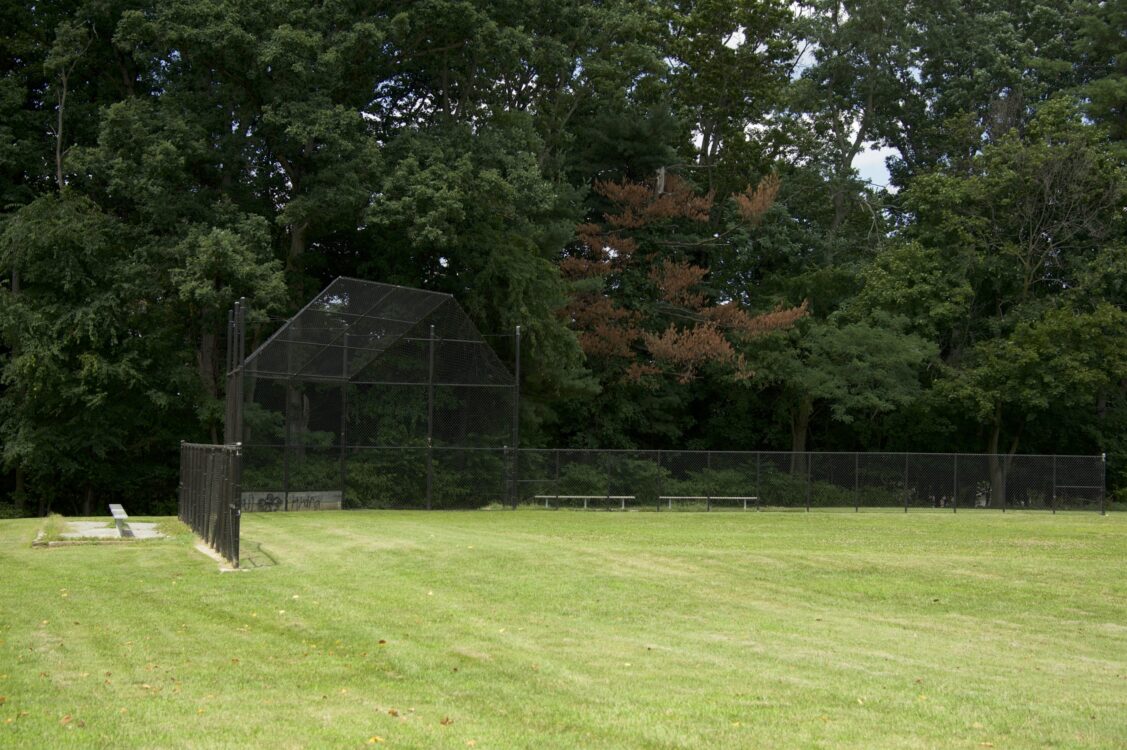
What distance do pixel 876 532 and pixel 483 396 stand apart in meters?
9.37

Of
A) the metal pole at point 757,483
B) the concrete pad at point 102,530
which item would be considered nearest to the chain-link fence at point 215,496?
the concrete pad at point 102,530

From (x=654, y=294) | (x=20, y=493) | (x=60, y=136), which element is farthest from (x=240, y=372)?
(x=654, y=294)

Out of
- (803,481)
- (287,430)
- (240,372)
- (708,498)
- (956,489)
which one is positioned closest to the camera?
(240,372)

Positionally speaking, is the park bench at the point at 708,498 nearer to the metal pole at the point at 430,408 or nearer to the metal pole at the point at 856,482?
the metal pole at the point at 856,482

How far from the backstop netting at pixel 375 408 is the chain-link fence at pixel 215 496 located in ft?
11.6

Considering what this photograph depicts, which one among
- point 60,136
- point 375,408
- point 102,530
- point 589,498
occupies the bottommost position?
point 102,530

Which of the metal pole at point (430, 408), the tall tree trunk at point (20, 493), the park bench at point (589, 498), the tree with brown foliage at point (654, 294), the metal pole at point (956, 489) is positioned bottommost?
the tall tree trunk at point (20, 493)

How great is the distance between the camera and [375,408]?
26.8m

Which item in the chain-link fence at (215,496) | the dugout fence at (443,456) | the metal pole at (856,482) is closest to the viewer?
the chain-link fence at (215,496)

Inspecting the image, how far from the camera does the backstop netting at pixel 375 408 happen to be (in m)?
24.7

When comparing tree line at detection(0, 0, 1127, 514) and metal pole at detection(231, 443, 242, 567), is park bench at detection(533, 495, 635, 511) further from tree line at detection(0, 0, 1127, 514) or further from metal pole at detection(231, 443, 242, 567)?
metal pole at detection(231, 443, 242, 567)

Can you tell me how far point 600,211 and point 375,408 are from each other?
18.4 metres

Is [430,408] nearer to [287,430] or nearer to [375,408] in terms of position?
[375,408]

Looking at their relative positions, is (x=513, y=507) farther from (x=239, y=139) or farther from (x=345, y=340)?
(x=239, y=139)
